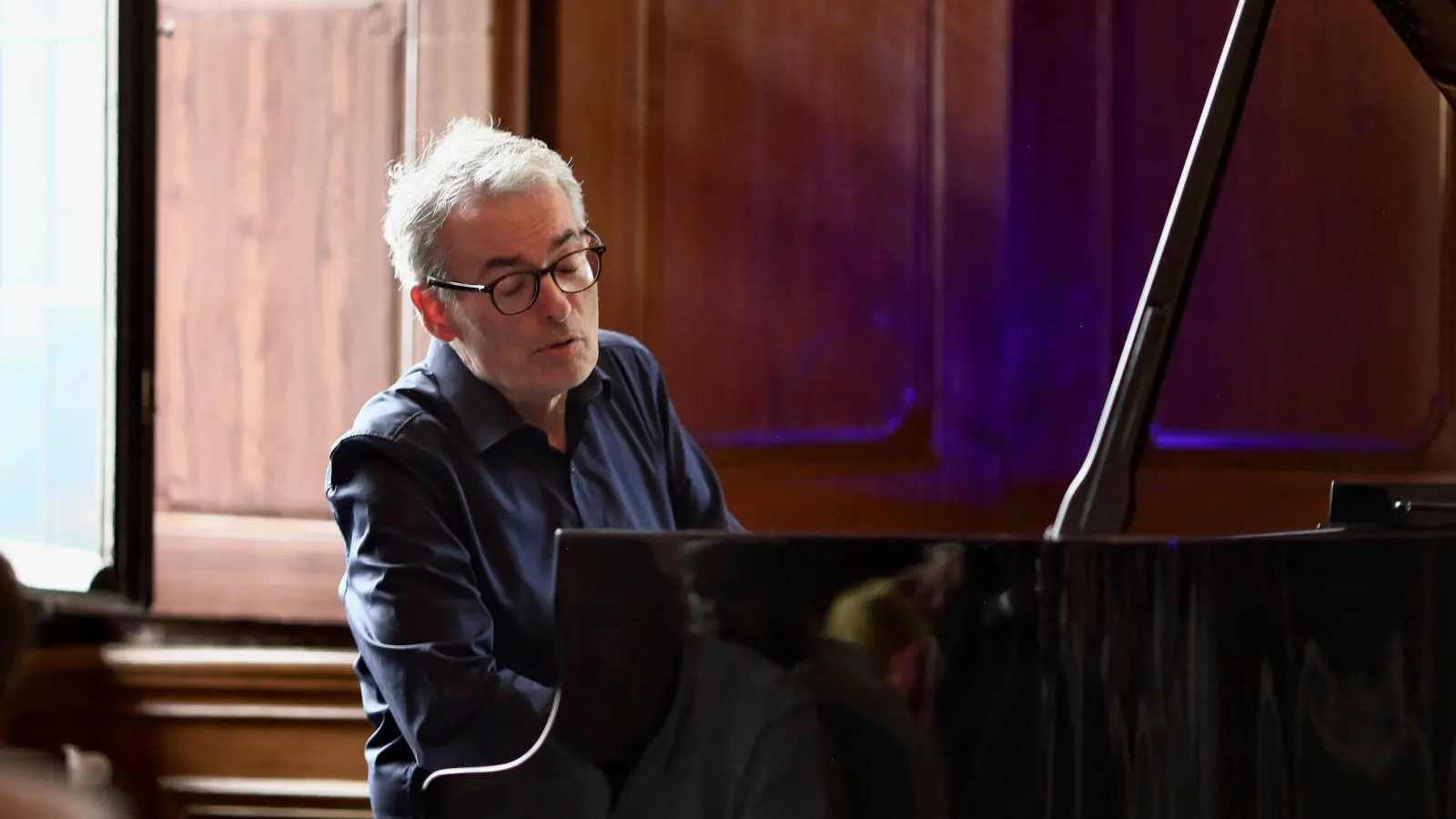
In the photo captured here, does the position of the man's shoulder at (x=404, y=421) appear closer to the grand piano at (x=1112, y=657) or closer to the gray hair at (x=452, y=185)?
the gray hair at (x=452, y=185)

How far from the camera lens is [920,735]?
1080 mm

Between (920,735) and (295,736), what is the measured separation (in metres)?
1.54

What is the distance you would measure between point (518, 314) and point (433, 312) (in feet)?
0.37

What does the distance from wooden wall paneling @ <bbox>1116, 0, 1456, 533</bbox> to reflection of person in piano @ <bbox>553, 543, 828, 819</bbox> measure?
1.51 m

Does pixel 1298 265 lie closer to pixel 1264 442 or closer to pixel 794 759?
pixel 1264 442

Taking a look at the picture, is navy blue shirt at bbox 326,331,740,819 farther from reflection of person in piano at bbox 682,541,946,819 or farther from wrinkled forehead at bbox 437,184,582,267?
reflection of person in piano at bbox 682,541,946,819

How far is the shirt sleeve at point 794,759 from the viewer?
1.08 meters

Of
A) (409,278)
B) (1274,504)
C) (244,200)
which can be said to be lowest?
(1274,504)

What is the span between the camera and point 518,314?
1561 millimetres

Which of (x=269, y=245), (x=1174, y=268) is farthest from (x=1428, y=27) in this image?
(x=269, y=245)

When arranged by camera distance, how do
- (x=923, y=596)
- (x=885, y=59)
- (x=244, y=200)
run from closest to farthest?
(x=923, y=596) → (x=244, y=200) → (x=885, y=59)

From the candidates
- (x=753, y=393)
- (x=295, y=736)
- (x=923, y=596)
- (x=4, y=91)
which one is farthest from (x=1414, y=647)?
(x=4, y=91)

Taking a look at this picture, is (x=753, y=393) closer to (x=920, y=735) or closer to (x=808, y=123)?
(x=808, y=123)

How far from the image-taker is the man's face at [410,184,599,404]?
1.55m
